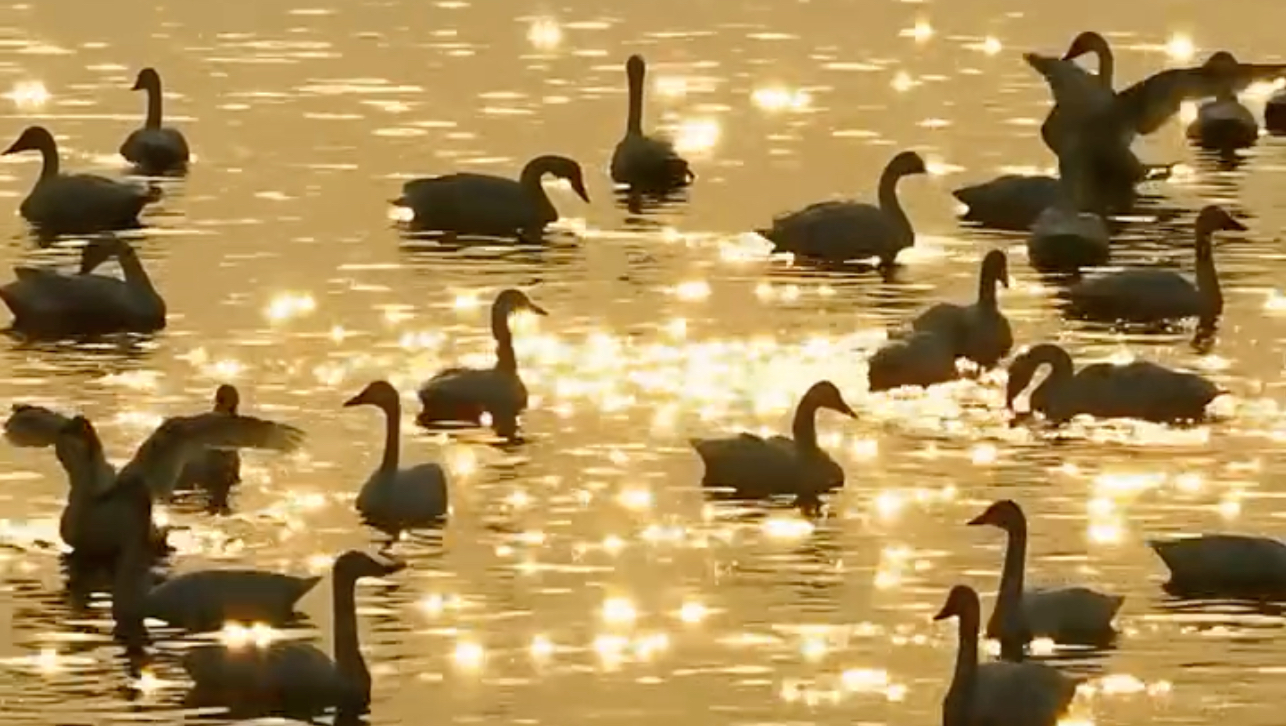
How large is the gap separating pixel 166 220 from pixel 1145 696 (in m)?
17.3

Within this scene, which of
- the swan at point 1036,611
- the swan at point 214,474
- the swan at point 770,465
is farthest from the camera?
the swan at point 770,465

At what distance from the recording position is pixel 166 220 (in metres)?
36.9

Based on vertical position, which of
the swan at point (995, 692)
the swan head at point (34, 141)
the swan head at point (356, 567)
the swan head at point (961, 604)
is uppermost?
the swan head at point (34, 141)

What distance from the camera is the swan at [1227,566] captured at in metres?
23.0

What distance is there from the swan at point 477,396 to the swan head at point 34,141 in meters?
9.70

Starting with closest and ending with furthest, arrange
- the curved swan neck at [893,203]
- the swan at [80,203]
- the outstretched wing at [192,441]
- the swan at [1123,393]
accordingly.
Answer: the outstretched wing at [192,441]
the swan at [1123,393]
the curved swan neck at [893,203]
the swan at [80,203]

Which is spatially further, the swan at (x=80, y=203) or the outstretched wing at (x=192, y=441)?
the swan at (x=80, y=203)

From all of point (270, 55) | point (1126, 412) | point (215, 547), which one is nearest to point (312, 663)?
point (215, 547)

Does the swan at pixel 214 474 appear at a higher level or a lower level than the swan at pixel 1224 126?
lower

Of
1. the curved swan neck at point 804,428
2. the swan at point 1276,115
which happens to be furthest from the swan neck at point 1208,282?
the swan at point 1276,115

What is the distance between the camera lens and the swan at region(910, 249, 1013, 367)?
30094 mm

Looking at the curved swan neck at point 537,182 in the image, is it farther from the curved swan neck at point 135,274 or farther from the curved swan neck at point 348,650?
the curved swan neck at point 348,650

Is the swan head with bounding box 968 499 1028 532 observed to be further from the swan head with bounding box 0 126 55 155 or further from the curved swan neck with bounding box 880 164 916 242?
the swan head with bounding box 0 126 55 155

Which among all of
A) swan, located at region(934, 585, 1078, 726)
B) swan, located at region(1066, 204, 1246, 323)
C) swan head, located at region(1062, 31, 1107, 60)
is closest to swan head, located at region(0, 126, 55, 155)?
swan, located at region(1066, 204, 1246, 323)
